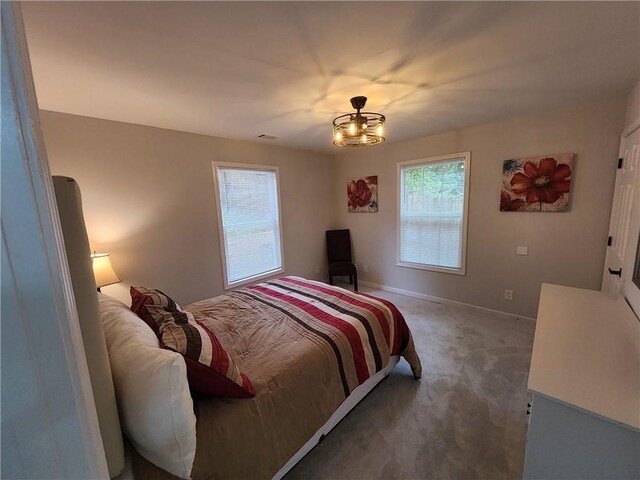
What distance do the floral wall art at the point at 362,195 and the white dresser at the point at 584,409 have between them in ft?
10.5

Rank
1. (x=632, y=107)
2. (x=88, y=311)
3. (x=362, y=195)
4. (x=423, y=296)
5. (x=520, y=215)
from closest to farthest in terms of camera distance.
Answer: (x=88, y=311) < (x=632, y=107) < (x=520, y=215) < (x=423, y=296) < (x=362, y=195)

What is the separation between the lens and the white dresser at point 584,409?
0.85m

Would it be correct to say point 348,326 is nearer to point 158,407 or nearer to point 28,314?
point 158,407

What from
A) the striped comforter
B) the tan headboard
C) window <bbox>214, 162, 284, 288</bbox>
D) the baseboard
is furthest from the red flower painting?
the tan headboard

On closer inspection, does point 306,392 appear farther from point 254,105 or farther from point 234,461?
point 254,105

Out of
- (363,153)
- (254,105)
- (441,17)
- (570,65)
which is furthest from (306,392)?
(363,153)

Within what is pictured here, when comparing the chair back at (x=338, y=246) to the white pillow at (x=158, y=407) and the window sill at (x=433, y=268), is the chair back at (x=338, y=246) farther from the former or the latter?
the white pillow at (x=158, y=407)

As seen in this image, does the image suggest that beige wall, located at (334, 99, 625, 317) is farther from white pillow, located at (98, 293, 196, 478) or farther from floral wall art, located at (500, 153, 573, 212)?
white pillow, located at (98, 293, 196, 478)

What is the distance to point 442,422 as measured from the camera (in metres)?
1.77

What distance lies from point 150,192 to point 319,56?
2247 millimetres

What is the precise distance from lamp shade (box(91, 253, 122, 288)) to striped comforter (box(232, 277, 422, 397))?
1.09m

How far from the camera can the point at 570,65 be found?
1.75 metres

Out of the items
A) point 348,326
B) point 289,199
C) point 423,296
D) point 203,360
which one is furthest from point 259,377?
point 423,296

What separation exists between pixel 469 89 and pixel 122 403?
291 cm
